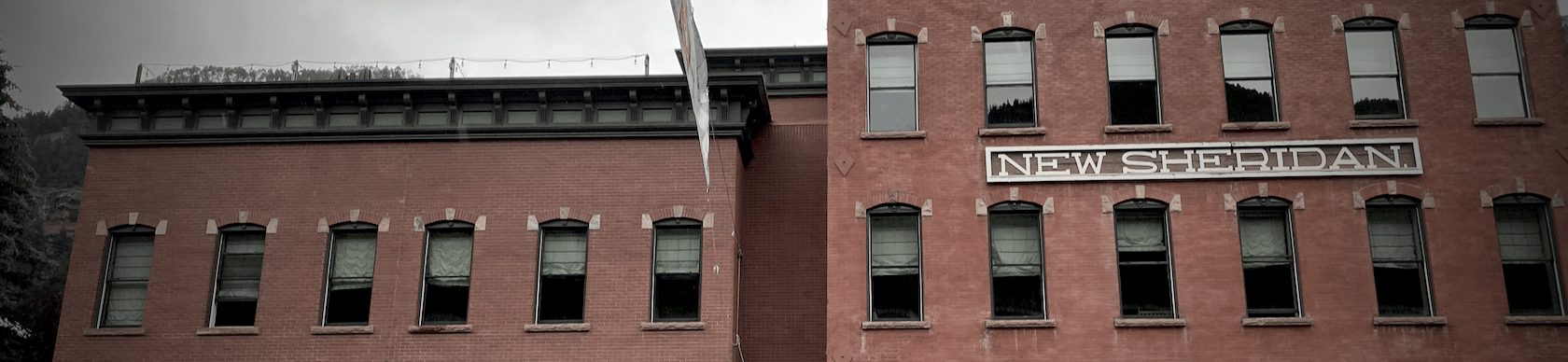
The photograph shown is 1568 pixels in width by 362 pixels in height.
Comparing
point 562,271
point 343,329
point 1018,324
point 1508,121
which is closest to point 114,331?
point 343,329

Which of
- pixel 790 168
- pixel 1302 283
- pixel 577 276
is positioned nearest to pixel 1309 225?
pixel 1302 283

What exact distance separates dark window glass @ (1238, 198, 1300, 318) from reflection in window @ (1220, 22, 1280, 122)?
57.0 inches

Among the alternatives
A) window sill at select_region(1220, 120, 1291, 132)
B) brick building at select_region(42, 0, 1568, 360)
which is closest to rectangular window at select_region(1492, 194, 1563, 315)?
brick building at select_region(42, 0, 1568, 360)

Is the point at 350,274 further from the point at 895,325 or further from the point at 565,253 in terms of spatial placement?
the point at 895,325

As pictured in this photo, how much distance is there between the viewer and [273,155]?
754 inches

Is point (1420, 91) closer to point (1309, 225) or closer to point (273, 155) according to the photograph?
point (1309, 225)

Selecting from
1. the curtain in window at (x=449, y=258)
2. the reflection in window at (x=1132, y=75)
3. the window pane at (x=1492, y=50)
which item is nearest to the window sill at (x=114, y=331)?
the curtain in window at (x=449, y=258)

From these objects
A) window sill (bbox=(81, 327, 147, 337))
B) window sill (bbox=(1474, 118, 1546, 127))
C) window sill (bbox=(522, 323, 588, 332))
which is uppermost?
window sill (bbox=(1474, 118, 1546, 127))

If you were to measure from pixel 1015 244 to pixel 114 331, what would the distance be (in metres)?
14.5

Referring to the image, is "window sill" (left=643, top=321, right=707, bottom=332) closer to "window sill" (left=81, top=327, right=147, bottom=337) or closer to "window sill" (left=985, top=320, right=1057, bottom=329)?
"window sill" (left=985, top=320, right=1057, bottom=329)

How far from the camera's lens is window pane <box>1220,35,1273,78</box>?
17.8 metres

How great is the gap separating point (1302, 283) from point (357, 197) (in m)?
14.9

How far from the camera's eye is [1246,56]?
17953 mm

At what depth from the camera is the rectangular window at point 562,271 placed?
59.3 feet
